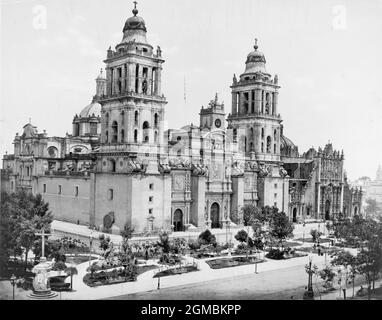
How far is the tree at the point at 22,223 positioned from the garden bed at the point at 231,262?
45.3ft

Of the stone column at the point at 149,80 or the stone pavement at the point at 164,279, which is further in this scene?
the stone column at the point at 149,80

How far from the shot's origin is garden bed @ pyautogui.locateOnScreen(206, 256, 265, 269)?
41719 millimetres

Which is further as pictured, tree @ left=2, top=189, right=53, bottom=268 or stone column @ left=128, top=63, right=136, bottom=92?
stone column @ left=128, top=63, right=136, bottom=92

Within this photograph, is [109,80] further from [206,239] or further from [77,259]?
[77,259]

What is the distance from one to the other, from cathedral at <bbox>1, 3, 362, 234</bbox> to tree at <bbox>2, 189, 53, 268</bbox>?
589 inches

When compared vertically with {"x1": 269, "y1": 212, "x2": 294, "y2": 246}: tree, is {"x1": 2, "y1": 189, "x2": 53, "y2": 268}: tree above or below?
above

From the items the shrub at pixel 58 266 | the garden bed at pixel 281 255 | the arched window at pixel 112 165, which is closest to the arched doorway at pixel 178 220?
the arched window at pixel 112 165

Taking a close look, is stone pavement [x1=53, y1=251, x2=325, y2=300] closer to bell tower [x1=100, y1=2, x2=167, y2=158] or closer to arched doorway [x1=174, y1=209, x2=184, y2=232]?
arched doorway [x1=174, y1=209, x2=184, y2=232]

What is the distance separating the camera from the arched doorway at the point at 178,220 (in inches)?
A: 2322

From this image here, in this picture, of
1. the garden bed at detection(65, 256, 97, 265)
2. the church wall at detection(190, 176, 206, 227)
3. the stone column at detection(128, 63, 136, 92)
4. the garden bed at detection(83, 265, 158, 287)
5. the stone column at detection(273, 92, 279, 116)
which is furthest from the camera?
the stone column at detection(273, 92, 279, 116)

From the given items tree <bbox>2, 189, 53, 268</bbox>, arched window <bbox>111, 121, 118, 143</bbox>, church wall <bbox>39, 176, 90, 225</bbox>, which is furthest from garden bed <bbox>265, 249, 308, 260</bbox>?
church wall <bbox>39, 176, 90, 225</bbox>

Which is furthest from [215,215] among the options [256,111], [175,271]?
[175,271]

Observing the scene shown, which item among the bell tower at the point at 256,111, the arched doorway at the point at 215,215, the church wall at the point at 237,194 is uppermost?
the bell tower at the point at 256,111

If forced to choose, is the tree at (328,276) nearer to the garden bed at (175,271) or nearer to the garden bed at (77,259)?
the garden bed at (175,271)
